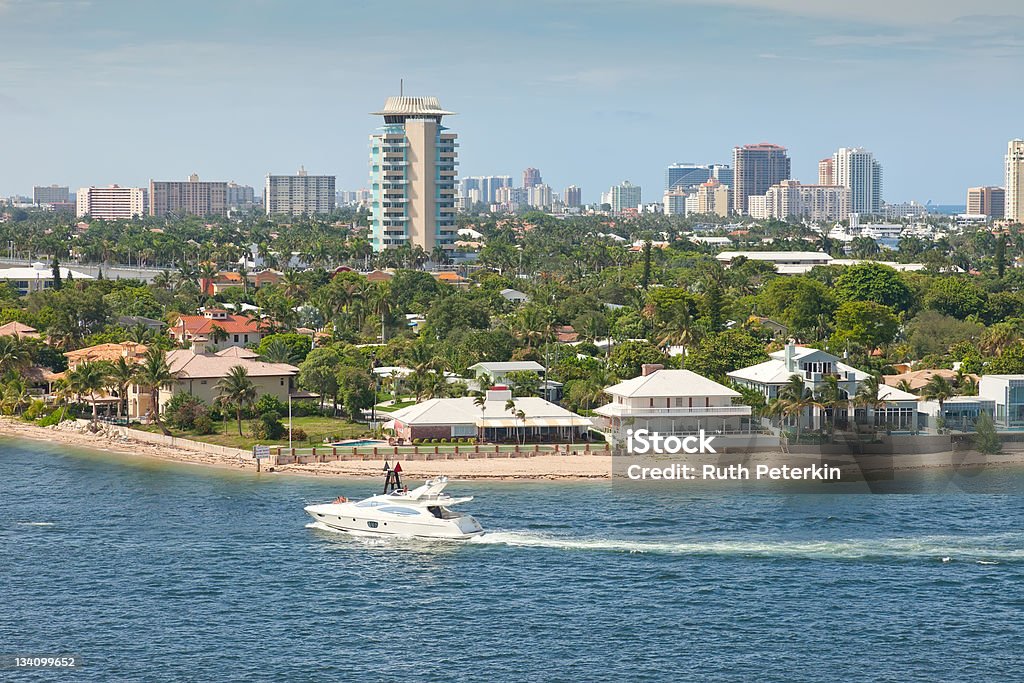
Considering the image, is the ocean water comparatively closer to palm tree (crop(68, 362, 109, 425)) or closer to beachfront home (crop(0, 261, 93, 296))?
palm tree (crop(68, 362, 109, 425))

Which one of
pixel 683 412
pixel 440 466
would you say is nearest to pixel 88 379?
pixel 440 466

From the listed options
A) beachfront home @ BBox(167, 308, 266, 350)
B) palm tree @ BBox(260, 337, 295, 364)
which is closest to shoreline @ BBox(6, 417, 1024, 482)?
palm tree @ BBox(260, 337, 295, 364)

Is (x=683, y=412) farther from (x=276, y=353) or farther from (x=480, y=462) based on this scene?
(x=276, y=353)

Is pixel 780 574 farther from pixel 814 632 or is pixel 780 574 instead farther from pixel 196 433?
pixel 196 433

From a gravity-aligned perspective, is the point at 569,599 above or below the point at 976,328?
below

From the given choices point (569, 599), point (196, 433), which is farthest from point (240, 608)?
point (196, 433)

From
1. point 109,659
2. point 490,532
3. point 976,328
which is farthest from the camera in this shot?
point 976,328
